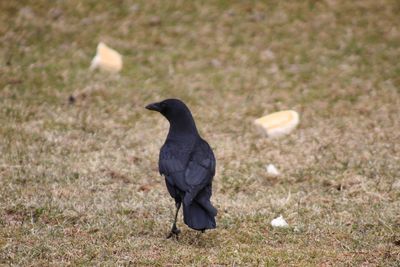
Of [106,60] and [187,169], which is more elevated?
[187,169]

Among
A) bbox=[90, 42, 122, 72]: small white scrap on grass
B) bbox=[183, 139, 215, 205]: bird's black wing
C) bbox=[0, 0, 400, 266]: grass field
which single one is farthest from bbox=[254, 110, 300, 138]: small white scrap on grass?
bbox=[183, 139, 215, 205]: bird's black wing

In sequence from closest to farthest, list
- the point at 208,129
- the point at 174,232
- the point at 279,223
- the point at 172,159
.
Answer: the point at 172,159, the point at 174,232, the point at 279,223, the point at 208,129

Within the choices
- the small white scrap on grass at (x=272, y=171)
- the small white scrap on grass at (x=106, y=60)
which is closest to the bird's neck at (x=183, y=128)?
the small white scrap on grass at (x=272, y=171)

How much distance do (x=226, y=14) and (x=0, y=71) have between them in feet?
16.1

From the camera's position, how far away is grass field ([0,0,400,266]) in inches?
240

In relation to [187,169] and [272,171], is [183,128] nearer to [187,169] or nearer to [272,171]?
[187,169]

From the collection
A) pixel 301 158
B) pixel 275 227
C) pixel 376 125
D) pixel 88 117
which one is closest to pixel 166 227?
pixel 275 227

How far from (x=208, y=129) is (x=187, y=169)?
414cm

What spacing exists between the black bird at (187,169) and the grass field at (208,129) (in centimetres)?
34

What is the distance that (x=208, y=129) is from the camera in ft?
32.8

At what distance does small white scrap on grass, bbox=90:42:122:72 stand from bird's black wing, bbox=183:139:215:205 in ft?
19.6

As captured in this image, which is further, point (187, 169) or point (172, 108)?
point (172, 108)

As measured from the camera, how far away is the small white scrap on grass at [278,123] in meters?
9.69

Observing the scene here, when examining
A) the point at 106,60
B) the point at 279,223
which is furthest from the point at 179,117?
the point at 106,60
